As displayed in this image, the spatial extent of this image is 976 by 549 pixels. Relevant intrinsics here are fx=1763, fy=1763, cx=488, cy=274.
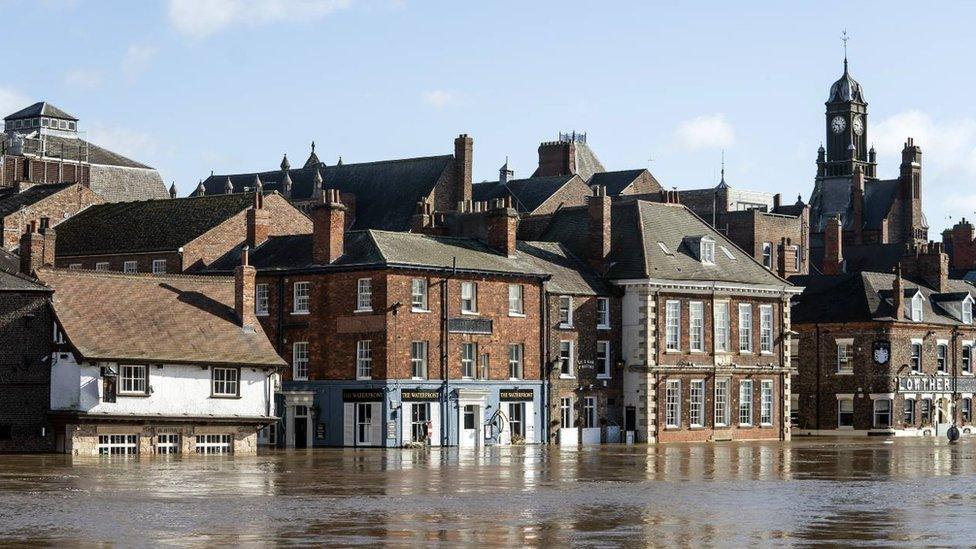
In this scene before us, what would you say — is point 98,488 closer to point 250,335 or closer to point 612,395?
point 250,335

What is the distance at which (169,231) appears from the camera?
86875 mm

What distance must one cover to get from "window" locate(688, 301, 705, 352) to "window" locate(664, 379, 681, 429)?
6.60 ft

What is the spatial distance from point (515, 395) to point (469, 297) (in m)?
4.97

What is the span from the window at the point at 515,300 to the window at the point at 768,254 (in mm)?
46155

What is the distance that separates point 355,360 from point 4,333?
16178 millimetres

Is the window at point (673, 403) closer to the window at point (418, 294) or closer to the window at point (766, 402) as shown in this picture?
the window at point (766, 402)

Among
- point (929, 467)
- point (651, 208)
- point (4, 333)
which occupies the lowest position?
point (929, 467)

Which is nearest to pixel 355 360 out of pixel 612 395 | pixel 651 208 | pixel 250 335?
pixel 250 335

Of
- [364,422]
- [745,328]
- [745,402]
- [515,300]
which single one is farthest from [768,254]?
[364,422]

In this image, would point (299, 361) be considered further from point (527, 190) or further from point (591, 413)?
point (527, 190)

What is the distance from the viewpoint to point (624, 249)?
84.2m

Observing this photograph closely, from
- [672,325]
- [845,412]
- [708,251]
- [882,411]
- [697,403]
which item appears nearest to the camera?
[672,325]

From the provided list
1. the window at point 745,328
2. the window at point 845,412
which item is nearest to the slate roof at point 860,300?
the window at point 845,412

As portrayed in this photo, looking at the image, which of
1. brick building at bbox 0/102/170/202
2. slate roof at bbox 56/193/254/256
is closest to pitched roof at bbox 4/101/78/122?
brick building at bbox 0/102/170/202
